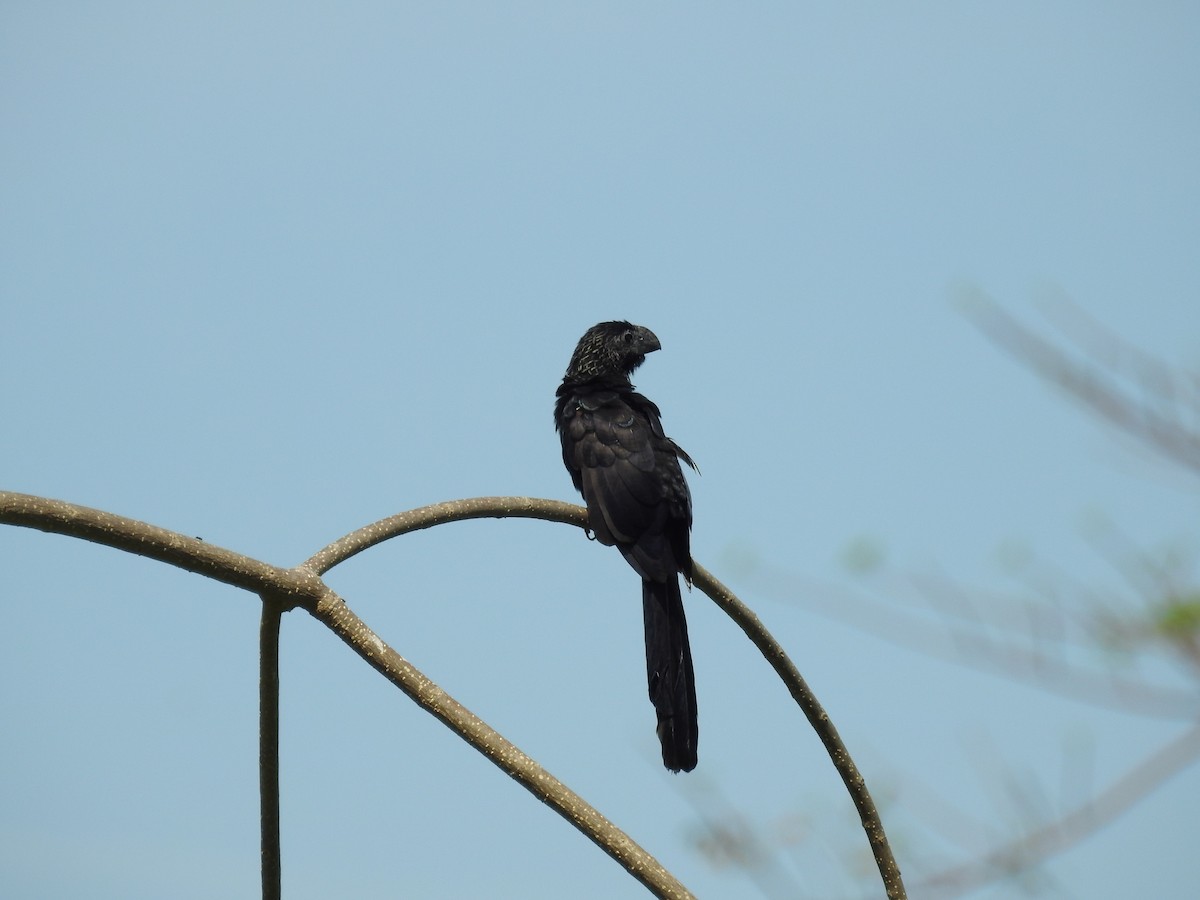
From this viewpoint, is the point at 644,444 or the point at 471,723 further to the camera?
the point at 644,444

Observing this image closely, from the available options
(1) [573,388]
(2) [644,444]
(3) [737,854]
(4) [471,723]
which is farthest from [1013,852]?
(1) [573,388]

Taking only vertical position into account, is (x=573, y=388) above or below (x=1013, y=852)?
above

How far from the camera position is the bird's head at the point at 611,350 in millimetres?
6789

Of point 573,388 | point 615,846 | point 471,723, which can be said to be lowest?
point 615,846

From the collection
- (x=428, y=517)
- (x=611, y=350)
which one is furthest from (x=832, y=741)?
(x=611, y=350)

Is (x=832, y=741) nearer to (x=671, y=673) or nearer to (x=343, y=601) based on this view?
(x=671, y=673)

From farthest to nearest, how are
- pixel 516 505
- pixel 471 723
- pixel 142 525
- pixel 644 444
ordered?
pixel 644 444 → pixel 516 505 → pixel 471 723 → pixel 142 525

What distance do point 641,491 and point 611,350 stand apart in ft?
5.42

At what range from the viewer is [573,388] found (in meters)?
6.39

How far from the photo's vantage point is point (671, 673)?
4383 millimetres

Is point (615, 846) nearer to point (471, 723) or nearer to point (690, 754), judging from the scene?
point (471, 723)

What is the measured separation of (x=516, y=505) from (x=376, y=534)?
0.67m

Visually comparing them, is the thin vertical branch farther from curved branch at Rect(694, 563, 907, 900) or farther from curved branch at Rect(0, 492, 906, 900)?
curved branch at Rect(694, 563, 907, 900)

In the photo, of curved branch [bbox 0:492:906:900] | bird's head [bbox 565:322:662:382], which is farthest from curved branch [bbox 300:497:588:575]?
bird's head [bbox 565:322:662:382]
